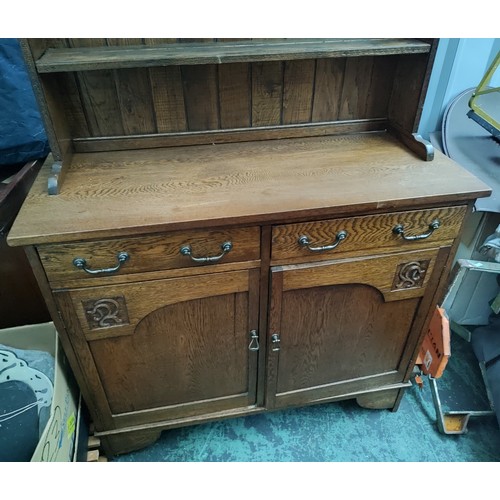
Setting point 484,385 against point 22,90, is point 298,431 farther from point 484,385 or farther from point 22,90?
point 22,90

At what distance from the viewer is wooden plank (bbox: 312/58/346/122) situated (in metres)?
1.28

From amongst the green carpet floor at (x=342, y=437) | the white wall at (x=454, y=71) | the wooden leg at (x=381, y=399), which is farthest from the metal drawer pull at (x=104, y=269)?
the white wall at (x=454, y=71)

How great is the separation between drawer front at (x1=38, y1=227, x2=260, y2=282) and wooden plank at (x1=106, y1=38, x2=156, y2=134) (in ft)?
1.53

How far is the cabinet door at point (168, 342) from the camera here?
108 cm

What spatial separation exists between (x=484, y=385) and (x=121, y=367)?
1.45 m

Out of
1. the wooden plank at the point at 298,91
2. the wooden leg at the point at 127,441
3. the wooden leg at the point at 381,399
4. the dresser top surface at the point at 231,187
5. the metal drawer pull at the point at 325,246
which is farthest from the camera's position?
the wooden leg at the point at 381,399

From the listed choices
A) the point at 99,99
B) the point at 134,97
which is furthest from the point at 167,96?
the point at 99,99

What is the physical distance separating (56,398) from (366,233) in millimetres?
966

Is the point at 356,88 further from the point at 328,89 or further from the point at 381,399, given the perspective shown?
the point at 381,399

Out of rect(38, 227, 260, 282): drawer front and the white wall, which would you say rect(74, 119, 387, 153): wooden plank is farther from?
rect(38, 227, 260, 282): drawer front

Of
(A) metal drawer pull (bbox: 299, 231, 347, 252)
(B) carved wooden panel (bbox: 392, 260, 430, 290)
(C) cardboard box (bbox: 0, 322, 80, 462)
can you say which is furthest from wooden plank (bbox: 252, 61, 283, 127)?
(C) cardboard box (bbox: 0, 322, 80, 462)

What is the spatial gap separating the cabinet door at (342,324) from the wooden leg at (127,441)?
428 mm

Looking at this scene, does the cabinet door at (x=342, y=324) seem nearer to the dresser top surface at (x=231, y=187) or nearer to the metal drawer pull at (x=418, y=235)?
the metal drawer pull at (x=418, y=235)

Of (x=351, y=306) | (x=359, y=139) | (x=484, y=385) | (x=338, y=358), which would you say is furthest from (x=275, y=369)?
(x=484, y=385)
